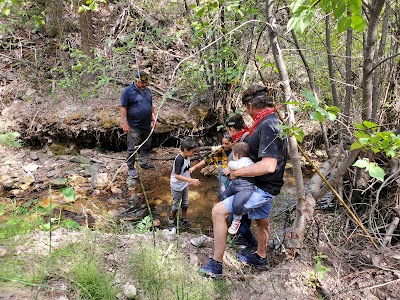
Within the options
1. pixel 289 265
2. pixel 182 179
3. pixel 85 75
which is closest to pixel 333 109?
pixel 289 265

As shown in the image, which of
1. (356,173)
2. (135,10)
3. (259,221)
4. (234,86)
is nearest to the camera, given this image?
(259,221)

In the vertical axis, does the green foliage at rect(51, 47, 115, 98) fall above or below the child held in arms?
above

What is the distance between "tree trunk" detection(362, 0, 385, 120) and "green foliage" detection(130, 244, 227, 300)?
2.09 meters

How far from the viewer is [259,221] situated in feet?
10.6

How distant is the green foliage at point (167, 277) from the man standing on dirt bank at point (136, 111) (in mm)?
3495

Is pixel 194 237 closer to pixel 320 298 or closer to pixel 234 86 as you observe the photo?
pixel 320 298

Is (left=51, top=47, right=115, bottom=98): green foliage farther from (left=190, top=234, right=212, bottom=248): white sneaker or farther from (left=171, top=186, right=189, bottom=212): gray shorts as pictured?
(left=190, top=234, right=212, bottom=248): white sneaker

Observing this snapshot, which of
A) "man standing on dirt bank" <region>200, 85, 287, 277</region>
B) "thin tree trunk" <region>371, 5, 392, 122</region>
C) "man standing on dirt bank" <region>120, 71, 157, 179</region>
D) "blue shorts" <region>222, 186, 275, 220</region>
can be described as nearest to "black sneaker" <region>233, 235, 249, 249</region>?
"man standing on dirt bank" <region>200, 85, 287, 277</region>

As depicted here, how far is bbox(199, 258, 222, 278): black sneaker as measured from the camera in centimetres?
292

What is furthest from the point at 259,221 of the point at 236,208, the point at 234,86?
the point at 234,86

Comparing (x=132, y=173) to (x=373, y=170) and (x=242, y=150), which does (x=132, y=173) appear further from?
(x=373, y=170)

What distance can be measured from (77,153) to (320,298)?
6.16 meters

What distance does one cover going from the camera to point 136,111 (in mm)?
6285

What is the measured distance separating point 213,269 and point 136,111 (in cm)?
411
